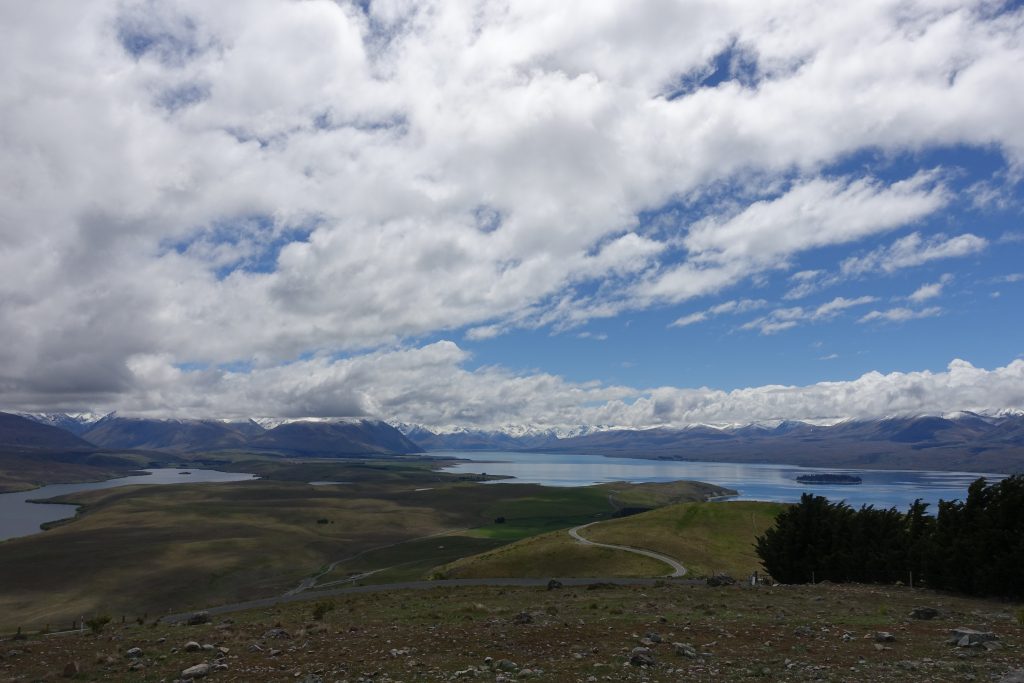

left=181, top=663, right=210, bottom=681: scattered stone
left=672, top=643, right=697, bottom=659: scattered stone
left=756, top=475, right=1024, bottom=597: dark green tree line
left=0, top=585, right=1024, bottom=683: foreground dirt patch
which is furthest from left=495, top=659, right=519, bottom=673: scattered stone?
left=756, top=475, right=1024, bottom=597: dark green tree line

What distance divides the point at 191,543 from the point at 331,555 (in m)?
37.1

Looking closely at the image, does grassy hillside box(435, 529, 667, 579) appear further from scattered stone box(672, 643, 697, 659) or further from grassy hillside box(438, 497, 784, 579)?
scattered stone box(672, 643, 697, 659)

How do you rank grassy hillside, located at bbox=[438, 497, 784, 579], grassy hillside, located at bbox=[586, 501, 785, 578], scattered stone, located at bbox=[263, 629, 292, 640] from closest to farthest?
scattered stone, located at bbox=[263, 629, 292, 640] → grassy hillside, located at bbox=[438, 497, 784, 579] → grassy hillside, located at bbox=[586, 501, 785, 578]

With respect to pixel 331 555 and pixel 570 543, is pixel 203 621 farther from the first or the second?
pixel 331 555

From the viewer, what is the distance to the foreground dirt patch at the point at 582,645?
1889 cm

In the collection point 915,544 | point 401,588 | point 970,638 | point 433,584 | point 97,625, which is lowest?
point 433,584

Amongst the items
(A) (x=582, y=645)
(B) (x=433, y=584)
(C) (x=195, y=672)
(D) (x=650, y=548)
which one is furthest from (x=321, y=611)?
(D) (x=650, y=548)

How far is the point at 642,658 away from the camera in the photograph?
64.0 feet

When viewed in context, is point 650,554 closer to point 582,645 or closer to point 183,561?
point 582,645

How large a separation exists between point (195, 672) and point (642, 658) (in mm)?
14621

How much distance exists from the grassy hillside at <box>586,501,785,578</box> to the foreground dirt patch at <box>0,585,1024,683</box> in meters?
42.8

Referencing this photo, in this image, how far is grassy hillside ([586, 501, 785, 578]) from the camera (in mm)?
84625

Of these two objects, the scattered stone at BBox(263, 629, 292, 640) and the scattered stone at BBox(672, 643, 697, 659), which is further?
the scattered stone at BBox(263, 629, 292, 640)

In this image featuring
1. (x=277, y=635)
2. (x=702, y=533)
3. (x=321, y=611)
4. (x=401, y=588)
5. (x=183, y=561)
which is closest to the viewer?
(x=277, y=635)
